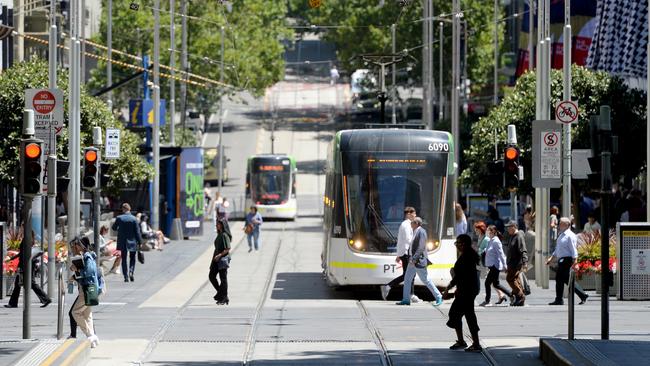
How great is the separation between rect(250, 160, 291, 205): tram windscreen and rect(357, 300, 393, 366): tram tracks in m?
43.2

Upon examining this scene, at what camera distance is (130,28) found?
8356 cm

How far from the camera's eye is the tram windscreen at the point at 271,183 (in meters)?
72.1

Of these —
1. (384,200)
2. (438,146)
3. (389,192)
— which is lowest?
(384,200)

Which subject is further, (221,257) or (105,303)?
(105,303)

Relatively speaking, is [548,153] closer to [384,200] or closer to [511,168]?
[511,168]

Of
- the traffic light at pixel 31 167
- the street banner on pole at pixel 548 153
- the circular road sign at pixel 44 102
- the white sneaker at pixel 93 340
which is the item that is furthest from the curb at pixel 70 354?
the street banner on pole at pixel 548 153

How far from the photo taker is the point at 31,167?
20.9m

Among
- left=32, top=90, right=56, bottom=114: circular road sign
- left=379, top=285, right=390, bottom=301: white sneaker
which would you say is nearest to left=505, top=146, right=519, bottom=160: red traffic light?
left=379, top=285, right=390, bottom=301: white sneaker

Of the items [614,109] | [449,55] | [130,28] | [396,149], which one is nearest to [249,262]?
[614,109]

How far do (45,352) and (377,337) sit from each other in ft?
18.7

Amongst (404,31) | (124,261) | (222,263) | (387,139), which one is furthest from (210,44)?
(222,263)

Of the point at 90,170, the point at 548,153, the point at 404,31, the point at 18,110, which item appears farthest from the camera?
the point at 404,31

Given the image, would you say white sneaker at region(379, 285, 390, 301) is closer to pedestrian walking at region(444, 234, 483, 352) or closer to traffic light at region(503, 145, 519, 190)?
traffic light at region(503, 145, 519, 190)

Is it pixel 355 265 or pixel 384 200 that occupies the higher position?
pixel 384 200
